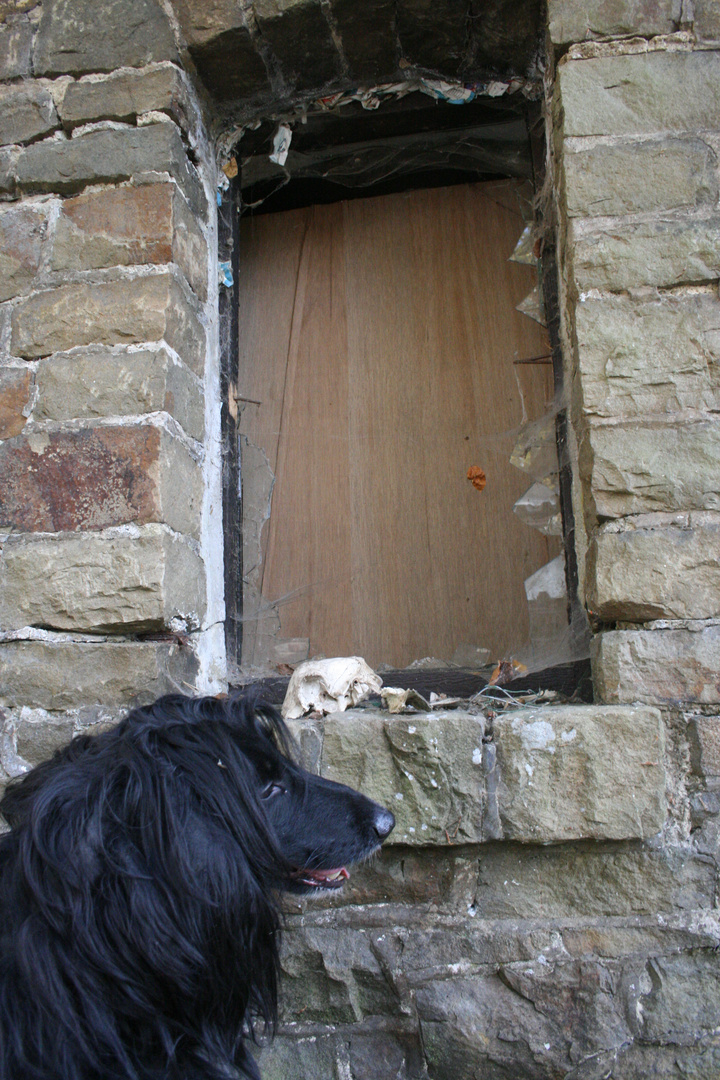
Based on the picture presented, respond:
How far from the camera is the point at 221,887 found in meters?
1.21

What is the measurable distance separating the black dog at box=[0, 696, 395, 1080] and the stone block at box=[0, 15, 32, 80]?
1.97 m

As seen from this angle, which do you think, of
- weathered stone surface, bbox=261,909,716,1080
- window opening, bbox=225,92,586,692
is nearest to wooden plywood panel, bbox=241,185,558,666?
window opening, bbox=225,92,586,692

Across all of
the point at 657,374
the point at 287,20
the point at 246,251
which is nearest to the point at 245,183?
Answer: the point at 246,251

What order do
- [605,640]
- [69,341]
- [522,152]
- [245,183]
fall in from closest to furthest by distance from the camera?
[605,640]
[69,341]
[522,152]
[245,183]

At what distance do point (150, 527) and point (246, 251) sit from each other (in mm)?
1298

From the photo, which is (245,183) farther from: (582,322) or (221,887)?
(221,887)

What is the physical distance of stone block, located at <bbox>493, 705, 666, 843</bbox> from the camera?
1.63 meters

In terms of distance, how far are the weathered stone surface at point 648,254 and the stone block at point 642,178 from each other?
0.06 m

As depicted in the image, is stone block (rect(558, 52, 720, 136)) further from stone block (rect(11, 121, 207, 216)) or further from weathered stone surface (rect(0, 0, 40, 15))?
weathered stone surface (rect(0, 0, 40, 15))

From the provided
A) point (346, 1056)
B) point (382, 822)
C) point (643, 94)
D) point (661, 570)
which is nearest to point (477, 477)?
point (661, 570)

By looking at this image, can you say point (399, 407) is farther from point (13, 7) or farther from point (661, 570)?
point (13, 7)

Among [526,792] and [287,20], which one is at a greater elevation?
[287,20]

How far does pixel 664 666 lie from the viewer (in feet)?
5.57

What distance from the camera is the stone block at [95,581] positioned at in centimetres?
183
